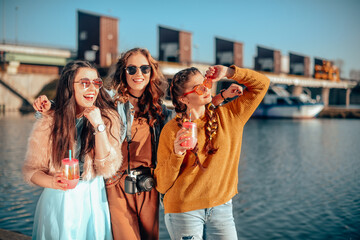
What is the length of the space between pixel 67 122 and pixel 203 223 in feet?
4.25

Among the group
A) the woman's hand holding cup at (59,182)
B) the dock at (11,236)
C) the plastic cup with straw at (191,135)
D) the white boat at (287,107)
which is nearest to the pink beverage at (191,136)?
the plastic cup with straw at (191,135)

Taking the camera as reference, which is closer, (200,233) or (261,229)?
(200,233)

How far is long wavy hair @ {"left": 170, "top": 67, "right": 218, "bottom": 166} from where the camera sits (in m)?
2.62

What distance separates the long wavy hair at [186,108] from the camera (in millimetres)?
2621

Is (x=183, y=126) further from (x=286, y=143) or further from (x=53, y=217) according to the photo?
(x=286, y=143)

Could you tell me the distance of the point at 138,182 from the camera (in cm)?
291

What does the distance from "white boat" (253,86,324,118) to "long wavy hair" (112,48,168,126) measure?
3930 centimetres

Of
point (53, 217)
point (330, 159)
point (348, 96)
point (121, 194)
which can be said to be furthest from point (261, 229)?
point (348, 96)

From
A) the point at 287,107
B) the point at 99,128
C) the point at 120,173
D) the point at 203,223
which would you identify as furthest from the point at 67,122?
the point at 287,107

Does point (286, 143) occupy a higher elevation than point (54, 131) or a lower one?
lower

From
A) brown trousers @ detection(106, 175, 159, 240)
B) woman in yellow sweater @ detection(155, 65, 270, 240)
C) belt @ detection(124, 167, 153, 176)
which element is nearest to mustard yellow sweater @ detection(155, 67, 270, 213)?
woman in yellow sweater @ detection(155, 65, 270, 240)

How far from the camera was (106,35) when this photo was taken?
46.7 meters

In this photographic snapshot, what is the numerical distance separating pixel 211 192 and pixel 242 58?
62524mm

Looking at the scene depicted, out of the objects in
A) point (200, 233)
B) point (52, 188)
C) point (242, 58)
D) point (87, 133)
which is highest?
point (242, 58)
